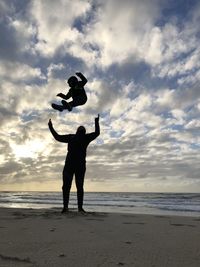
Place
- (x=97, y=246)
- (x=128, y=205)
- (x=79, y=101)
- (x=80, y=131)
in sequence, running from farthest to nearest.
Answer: (x=128, y=205) → (x=80, y=131) → (x=79, y=101) → (x=97, y=246)

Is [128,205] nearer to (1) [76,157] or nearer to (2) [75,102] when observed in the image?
(1) [76,157]

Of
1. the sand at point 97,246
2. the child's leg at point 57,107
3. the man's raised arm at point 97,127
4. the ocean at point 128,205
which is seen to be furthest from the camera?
the ocean at point 128,205

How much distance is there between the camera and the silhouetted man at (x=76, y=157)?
747 centimetres

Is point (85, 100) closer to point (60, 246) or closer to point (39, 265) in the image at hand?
point (60, 246)

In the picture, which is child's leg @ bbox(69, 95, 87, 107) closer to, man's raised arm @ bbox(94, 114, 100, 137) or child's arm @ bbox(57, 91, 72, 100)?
child's arm @ bbox(57, 91, 72, 100)

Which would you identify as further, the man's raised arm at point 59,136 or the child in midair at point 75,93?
the man's raised arm at point 59,136

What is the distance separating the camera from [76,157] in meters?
7.51

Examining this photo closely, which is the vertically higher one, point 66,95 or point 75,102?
point 66,95

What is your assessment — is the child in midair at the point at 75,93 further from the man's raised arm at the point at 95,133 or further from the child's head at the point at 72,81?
the man's raised arm at the point at 95,133

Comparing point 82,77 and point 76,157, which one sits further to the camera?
point 76,157

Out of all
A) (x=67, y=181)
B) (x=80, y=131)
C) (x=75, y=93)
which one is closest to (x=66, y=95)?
(x=75, y=93)

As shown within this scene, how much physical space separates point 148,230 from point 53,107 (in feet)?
12.0

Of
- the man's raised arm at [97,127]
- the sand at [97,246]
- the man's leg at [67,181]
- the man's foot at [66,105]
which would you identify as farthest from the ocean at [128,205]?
the sand at [97,246]

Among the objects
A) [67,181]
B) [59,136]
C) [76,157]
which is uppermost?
[59,136]
